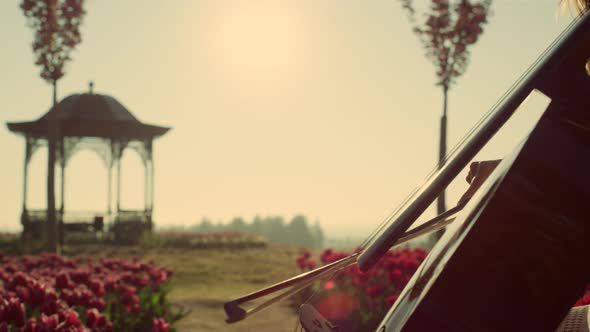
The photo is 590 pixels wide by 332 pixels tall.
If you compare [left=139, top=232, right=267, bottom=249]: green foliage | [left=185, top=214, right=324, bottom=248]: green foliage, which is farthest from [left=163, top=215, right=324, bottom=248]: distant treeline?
[left=139, top=232, right=267, bottom=249]: green foliage

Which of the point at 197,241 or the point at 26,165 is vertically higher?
the point at 26,165

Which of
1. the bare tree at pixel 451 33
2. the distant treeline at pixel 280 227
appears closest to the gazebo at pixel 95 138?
the bare tree at pixel 451 33

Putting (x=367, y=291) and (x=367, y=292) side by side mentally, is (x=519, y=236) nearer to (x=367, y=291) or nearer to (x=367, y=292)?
(x=367, y=291)

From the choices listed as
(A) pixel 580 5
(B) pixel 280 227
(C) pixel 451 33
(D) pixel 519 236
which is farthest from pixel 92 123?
(B) pixel 280 227

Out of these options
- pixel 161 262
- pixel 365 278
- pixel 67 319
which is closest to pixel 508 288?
pixel 67 319

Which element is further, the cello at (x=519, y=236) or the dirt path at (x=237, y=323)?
the dirt path at (x=237, y=323)

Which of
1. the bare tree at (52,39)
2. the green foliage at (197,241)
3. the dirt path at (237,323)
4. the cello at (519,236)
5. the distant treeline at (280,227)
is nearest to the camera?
the cello at (519,236)

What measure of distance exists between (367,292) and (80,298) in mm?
3653

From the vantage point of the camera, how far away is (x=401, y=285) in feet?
24.2

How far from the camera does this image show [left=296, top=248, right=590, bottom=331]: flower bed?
7410 mm

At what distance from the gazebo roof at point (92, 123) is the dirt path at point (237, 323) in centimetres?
1216

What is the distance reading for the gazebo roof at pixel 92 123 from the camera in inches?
864

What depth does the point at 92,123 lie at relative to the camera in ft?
72.0

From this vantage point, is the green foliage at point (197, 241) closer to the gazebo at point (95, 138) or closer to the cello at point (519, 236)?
the gazebo at point (95, 138)
